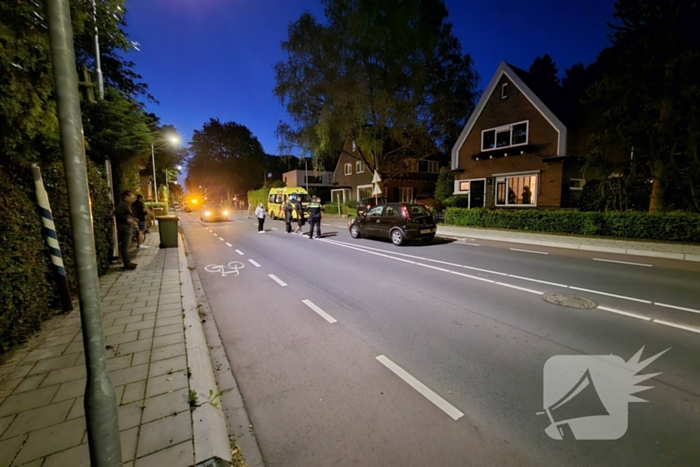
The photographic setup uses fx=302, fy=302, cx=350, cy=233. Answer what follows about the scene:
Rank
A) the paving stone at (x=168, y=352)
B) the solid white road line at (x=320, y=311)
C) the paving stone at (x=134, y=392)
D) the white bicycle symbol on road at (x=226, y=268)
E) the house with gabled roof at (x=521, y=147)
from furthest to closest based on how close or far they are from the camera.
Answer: the house with gabled roof at (x=521, y=147), the white bicycle symbol on road at (x=226, y=268), the solid white road line at (x=320, y=311), the paving stone at (x=168, y=352), the paving stone at (x=134, y=392)

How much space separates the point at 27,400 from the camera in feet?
8.98

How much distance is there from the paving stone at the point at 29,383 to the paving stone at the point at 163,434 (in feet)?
5.00

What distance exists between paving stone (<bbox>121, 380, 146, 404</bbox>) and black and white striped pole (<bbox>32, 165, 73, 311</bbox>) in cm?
311

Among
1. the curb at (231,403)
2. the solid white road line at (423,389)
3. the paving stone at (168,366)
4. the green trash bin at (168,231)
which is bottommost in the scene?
the curb at (231,403)

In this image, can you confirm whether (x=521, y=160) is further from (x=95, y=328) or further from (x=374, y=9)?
(x=95, y=328)

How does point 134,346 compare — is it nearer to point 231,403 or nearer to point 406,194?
point 231,403

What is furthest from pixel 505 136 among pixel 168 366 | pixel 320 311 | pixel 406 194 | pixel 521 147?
pixel 168 366

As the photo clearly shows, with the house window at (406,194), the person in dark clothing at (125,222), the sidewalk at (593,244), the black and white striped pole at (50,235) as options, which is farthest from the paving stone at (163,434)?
the house window at (406,194)

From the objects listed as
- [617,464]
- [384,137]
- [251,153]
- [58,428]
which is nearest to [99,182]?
[58,428]

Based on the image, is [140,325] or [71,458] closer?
[71,458]

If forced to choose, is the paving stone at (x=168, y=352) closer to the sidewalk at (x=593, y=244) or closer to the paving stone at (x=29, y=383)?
the paving stone at (x=29, y=383)

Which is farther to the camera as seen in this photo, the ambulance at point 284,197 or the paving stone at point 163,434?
the ambulance at point 284,197

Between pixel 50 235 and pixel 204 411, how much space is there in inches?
160

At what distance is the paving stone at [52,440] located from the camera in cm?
214
